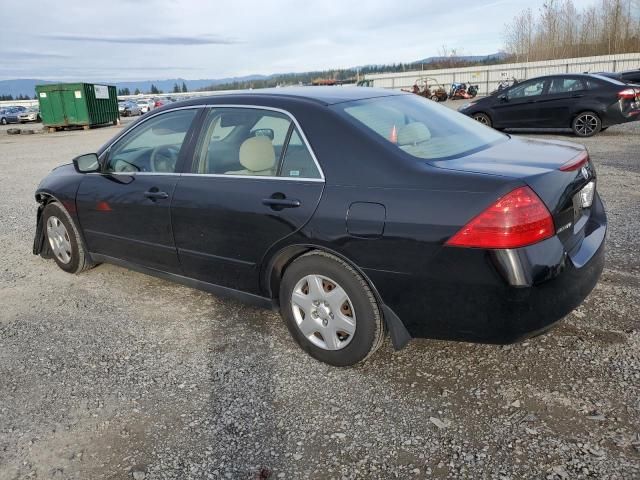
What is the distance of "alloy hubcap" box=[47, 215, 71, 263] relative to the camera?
491 centimetres

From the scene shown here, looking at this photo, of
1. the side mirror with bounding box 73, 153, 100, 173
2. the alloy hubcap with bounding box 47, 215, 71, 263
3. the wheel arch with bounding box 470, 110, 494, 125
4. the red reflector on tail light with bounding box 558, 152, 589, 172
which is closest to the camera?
the red reflector on tail light with bounding box 558, 152, 589, 172

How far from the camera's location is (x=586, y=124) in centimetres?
1260

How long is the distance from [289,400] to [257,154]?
1.53 metres

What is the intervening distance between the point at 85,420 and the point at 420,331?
1.86 m

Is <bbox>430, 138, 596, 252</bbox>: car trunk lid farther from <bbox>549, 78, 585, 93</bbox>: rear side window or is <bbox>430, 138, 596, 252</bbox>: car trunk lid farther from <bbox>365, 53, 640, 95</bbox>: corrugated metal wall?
<bbox>365, 53, 640, 95</bbox>: corrugated metal wall

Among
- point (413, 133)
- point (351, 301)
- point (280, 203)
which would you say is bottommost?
point (351, 301)

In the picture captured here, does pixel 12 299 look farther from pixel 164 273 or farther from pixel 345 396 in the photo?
pixel 345 396

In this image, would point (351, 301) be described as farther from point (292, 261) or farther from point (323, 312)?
point (292, 261)

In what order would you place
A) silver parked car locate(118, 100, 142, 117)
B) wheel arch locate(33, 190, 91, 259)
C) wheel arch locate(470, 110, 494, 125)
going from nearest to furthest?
wheel arch locate(33, 190, 91, 259), wheel arch locate(470, 110, 494, 125), silver parked car locate(118, 100, 142, 117)

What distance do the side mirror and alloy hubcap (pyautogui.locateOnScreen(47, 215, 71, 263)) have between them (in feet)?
2.61

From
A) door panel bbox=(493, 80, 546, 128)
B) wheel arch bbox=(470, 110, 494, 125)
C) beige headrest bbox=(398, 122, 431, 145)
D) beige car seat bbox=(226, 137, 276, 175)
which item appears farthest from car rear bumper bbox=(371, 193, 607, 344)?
wheel arch bbox=(470, 110, 494, 125)

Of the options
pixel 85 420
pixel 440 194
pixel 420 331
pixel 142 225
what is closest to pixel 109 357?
pixel 85 420

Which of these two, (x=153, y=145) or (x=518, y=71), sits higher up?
(x=518, y=71)

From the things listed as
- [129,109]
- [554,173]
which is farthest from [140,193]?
[129,109]
